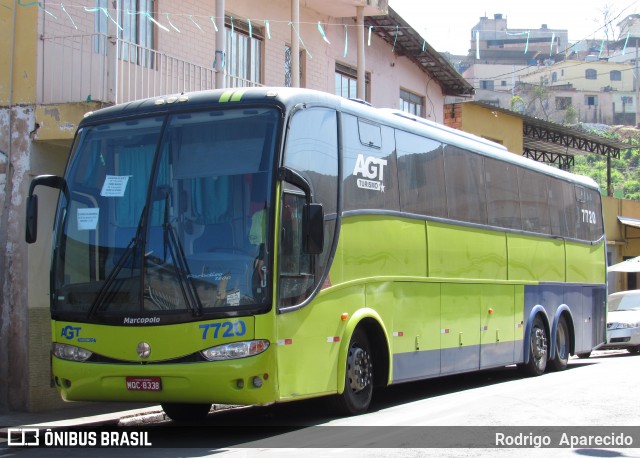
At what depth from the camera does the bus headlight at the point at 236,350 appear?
8.65 meters

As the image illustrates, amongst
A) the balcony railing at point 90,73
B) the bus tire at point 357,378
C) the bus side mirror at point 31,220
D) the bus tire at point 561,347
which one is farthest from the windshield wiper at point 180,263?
the bus tire at point 561,347

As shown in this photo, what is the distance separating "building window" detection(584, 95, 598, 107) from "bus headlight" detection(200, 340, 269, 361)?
288 feet

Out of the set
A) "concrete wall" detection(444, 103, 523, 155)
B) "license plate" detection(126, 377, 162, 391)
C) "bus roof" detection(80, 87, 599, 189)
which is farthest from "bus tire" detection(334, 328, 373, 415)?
"concrete wall" detection(444, 103, 523, 155)

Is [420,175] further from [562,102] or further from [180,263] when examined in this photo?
[562,102]

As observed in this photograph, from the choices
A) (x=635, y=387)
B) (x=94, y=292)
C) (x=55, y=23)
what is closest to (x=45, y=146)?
(x=55, y=23)

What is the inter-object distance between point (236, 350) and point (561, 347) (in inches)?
411

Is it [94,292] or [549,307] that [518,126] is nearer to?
[549,307]

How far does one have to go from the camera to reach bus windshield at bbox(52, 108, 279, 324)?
8781 mm

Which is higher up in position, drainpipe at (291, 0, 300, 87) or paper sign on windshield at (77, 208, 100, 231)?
drainpipe at (291, 0, 300, 87)

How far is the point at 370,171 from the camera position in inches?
434

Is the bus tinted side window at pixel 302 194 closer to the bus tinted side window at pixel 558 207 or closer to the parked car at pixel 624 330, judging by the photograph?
the bus tinted side window at pixel 558 207

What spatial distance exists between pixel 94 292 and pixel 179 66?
718 cm

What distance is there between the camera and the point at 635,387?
43.3 feet

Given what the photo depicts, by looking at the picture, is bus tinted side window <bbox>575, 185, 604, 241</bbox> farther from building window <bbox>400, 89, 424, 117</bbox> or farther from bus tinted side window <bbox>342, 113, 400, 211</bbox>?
bus tinted side window <bbox>342, 113, 400, 211</bbox>
